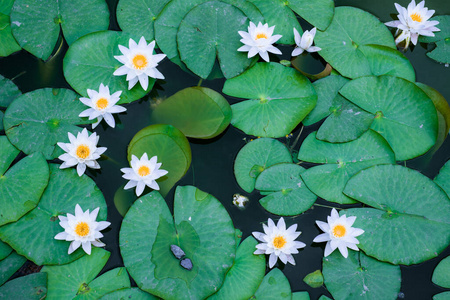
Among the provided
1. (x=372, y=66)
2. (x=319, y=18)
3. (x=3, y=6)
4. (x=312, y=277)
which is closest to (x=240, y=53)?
(x=319, y=18)

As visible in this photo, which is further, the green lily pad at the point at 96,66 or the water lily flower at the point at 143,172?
the green lily pad at the point at 96,66

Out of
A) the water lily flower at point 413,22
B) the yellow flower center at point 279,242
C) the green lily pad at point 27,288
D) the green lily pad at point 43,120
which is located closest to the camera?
the green lily pad at point 27,288

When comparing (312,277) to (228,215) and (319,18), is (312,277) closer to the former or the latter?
(228,215)

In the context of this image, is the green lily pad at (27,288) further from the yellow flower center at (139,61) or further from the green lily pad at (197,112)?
the yellow flower center at (139,61)

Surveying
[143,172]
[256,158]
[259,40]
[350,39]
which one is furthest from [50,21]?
[350,39]

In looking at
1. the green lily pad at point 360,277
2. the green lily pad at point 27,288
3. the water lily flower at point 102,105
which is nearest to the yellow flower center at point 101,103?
the water lily flower at point 102,105
